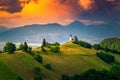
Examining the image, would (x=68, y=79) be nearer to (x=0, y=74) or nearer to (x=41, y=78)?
(x=41, y=78)

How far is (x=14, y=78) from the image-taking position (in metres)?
185

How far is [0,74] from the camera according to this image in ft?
615

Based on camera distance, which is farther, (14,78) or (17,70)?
(17,70)

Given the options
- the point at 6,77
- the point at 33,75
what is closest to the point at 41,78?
the point at 33,75

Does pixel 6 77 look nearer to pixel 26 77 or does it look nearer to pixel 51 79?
Answer: pixel 26 77

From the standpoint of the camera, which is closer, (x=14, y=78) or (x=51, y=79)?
(x=14, y=78)

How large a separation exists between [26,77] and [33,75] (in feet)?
22.8

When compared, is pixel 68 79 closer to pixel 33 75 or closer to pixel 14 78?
pixel 33 75

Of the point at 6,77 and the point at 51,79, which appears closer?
the point at 6,77

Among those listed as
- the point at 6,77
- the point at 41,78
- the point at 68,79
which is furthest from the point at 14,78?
the point at 68,79

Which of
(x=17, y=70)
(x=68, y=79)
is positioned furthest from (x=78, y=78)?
(x=17, y=70)

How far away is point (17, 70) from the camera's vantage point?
7835 inches

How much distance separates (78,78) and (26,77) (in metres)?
30.8

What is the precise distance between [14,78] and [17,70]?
14462 mm
